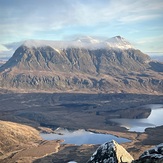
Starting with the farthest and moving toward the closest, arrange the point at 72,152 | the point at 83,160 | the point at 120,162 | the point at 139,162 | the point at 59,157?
the point at 72,152 < the point at 59,157 < the point at 83,160 < the point at 120,162 < the point at 139,162

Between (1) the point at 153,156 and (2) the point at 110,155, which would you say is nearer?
(1) the point at 153,156

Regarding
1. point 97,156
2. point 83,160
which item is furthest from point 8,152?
point 97,156

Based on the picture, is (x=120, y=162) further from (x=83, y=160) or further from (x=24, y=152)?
(x=24, y=152)

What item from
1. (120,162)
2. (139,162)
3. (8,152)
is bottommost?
(8,152)

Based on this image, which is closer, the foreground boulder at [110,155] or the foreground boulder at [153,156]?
the foreground boulder at [153,156]

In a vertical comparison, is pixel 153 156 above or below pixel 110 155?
Answer: above

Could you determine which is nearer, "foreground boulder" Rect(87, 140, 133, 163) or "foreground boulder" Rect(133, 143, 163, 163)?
"foreground boulder" Rect(133, 143, 163, 163)

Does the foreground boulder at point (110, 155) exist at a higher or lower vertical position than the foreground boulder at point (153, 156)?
lower

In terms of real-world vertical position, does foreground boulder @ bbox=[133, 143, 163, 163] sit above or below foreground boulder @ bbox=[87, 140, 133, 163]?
above

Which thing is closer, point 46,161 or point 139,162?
point 139,162

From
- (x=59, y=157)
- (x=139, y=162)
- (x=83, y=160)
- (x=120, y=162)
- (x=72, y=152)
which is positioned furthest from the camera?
(x=72, y=152)

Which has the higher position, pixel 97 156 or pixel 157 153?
pixel 157 153
